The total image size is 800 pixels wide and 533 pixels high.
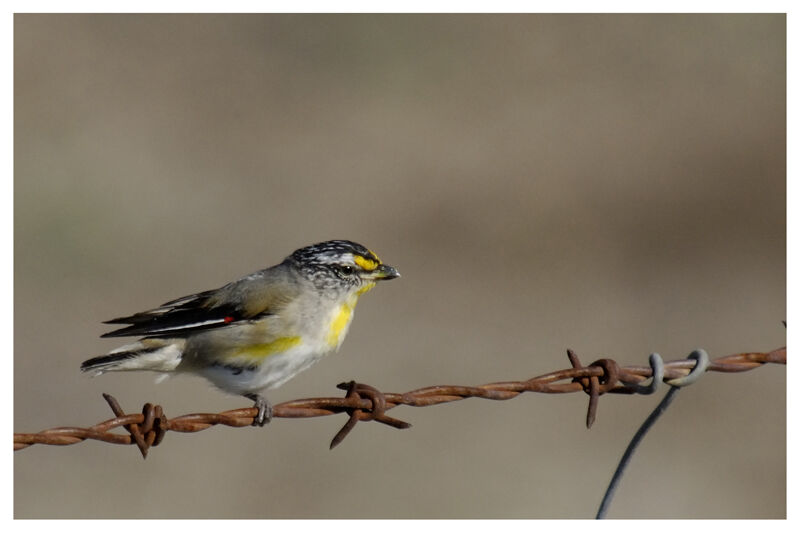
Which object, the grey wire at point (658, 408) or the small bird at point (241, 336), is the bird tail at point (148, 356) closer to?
the small bird at point (241, 336)

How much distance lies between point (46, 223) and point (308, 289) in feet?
38.0

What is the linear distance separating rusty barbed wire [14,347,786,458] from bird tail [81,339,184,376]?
1.71m

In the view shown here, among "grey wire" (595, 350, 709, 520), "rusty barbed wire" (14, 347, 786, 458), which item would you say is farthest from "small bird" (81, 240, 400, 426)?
"grey wire" (595, 350, 709, 520)

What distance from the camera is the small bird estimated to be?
307 inches

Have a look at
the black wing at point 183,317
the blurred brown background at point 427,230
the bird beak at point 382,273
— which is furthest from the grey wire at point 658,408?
the blurred brown background at point 427,230

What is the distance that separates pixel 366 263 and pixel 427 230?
11.8m

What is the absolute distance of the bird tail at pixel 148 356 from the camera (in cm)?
780

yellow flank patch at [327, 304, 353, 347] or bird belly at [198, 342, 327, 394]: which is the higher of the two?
yellow flank patch at [327, 304, 353, 347]

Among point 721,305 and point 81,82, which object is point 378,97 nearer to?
point 81,82

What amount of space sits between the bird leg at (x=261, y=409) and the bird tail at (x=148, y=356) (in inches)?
24.2

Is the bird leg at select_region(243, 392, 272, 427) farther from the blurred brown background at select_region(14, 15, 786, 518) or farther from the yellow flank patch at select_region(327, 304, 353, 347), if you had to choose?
the blurred brown background at select_region(14, 15, 786, 518)

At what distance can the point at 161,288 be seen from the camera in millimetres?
18078

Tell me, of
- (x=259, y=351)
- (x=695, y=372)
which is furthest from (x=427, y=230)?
(x=695, y=372)

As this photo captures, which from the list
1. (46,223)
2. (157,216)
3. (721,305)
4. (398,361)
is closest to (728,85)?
(721,305)
